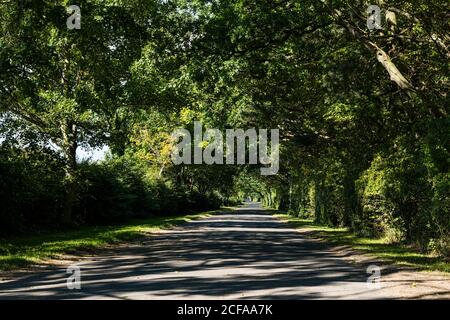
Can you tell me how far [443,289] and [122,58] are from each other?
638 inches

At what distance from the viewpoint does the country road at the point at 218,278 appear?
9.80m

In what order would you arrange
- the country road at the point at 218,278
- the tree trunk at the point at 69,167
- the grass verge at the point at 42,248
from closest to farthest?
1. the country road at the point at 218,278
2. the grass verge at the point at 42,248
3. the tree trunk at the point at 69,167

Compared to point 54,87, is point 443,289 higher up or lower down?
lower down

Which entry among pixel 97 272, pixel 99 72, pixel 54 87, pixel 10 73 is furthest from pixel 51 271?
pixel 54 87

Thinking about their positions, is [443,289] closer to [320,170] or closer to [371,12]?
[371,12]

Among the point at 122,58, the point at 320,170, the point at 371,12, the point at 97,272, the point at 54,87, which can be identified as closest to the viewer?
the point at 97,272

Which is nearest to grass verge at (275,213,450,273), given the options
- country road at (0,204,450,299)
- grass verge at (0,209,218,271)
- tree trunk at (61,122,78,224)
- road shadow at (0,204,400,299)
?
country road at (0,204,450,299)

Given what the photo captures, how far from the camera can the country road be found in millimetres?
9797

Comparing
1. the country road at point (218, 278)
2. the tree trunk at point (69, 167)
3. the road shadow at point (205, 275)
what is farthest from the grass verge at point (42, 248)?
the tree trunk at point (69, 167)

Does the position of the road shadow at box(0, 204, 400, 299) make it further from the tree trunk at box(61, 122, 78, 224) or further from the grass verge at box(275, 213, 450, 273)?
the tree trunk at box(61, 122, 78, 224)

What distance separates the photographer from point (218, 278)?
11.9 metres

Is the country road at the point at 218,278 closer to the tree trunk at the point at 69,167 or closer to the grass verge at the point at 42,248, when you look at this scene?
the grass verge at the point at 42,248

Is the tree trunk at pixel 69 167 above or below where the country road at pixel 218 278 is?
above

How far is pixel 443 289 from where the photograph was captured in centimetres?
1047
